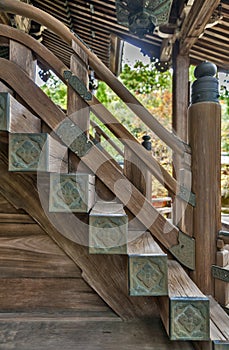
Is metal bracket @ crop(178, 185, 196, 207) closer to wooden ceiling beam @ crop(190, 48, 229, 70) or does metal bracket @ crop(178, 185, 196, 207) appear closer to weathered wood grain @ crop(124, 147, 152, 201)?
weathered wood grain @ crop(124, 147, 152, 201)

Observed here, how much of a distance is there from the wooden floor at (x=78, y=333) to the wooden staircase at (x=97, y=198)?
4.5 inches

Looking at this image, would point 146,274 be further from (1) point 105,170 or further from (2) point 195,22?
(2) point 195,22

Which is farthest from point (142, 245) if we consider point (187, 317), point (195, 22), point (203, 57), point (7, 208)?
point (203, 57)

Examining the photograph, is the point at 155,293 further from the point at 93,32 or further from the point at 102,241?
the point at 93,32

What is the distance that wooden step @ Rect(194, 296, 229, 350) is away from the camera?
0.92 m

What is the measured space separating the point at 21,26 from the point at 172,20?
154 cm

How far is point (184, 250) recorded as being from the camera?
1.23 metres

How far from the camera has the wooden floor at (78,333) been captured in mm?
1110

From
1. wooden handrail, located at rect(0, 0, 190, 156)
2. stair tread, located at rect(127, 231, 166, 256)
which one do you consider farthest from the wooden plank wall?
wooden handrail, located at rect(0, 0, 190, 156)

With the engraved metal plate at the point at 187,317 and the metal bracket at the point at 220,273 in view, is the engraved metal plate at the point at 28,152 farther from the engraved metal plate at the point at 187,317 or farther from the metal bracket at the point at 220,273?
the metal bracket at the point at 220,273

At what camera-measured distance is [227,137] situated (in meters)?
7.28

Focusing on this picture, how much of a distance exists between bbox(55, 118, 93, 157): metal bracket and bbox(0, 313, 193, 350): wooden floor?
81cm

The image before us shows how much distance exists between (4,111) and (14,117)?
0.05 m

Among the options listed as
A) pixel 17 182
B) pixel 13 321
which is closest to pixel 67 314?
pixel 13 321
